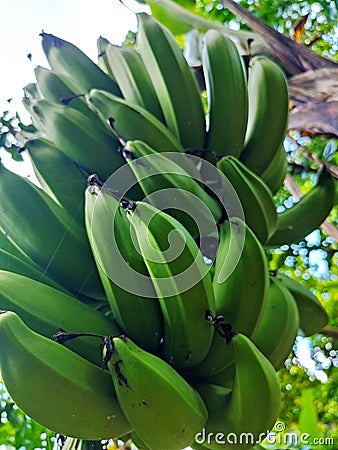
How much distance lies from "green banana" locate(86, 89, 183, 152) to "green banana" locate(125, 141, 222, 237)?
4 centimetres

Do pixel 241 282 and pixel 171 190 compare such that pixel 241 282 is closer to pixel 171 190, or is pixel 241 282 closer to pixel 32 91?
pixel 171 190

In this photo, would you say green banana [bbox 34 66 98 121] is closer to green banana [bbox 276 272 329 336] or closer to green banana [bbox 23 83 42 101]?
green banana [bbox 23 83 42 101]

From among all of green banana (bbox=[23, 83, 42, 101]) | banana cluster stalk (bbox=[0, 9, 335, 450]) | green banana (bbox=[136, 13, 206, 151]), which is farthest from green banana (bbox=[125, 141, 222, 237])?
green banana (bbox=[23, 83, 42, 101])

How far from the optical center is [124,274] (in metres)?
0.43

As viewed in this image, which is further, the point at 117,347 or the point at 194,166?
the point at 194,166

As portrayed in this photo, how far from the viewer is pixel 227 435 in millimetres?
425

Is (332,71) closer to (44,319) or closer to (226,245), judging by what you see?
(226,245)

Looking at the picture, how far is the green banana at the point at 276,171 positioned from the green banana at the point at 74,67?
223mm

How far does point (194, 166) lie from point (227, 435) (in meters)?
0.28

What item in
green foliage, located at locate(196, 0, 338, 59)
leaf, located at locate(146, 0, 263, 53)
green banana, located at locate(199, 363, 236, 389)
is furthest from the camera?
green foliage, located at locate(196, 0, 338, 59)

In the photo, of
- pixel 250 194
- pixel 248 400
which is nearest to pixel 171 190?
pixel 250 194

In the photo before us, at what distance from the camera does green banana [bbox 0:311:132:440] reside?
0.36 m

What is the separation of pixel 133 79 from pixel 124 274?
0.32 meters

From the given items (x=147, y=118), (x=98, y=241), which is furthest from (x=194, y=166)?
(x=98, y=241)
